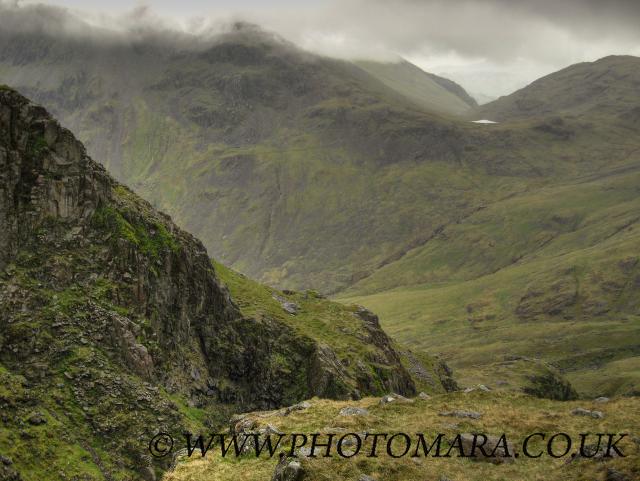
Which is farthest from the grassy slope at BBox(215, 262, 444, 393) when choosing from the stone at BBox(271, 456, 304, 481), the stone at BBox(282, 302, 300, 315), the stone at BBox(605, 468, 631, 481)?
the stone at BBox(605, 468, 631, 481)

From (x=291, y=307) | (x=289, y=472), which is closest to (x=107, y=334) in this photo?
(x=289, y=472)

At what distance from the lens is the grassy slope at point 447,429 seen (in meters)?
34.7

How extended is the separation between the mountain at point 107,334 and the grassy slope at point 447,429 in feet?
44.6

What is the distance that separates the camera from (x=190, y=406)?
68312 mm

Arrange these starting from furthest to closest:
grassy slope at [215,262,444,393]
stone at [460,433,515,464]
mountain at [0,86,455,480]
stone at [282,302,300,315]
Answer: stone at [282,302,300,315] < grassy slope at [215,262,444,393] < mountain at [0,86,455,480] < stone at [460,433,515,464]

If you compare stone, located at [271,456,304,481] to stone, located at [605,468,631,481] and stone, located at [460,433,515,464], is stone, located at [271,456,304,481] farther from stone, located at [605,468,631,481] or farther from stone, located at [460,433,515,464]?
stone, located at [605,468,631,481]

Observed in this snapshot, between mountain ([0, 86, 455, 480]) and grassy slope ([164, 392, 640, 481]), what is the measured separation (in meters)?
13.6

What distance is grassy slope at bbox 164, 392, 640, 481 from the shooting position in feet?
114

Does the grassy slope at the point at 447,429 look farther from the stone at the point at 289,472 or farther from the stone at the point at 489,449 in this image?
the stone at the point at 489,449

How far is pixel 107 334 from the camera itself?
208 ft

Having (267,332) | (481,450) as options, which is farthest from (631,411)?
(267,332)

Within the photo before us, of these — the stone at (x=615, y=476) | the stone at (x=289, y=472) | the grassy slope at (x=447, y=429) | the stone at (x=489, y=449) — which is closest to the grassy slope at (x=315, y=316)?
the grassy slope at (x=447, y=429)

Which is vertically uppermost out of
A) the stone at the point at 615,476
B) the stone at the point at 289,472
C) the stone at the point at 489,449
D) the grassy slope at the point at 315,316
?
the stone at the point at 615,476

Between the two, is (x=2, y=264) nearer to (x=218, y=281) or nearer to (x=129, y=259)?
(x=129, y=259)
